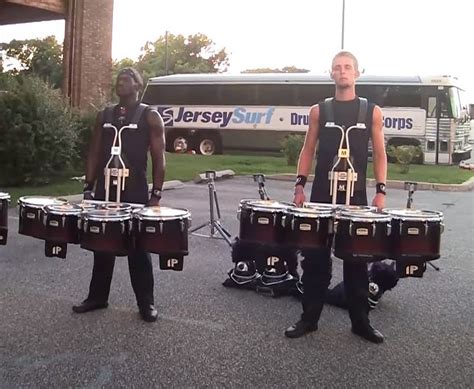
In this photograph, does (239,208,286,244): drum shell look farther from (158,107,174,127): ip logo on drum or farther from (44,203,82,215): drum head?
(158,107,174,127): ip logo on drum

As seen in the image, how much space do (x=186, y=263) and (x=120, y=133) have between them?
261 centimetres

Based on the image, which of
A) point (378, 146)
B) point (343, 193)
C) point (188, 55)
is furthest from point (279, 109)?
point (188, 55)

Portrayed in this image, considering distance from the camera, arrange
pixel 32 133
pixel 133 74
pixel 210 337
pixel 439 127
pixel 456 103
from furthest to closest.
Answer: pixel 456 103
pixel 439 127
pixel 32 133
pixel 133 74
pixel 210 337

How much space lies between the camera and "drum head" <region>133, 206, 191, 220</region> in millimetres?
4664

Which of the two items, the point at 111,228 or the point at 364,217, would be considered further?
the point at 111,228

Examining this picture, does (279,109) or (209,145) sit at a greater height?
(279,109)

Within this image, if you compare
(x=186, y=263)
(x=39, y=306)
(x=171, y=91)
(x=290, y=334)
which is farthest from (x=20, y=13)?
(x=290, y=334)

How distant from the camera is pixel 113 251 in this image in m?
4.73

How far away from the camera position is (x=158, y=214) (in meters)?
4.71

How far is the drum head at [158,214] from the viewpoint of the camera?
466cm

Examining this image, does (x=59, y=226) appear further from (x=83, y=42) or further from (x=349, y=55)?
(x=83, y=42)

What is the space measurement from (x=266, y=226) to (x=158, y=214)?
76 centimetres

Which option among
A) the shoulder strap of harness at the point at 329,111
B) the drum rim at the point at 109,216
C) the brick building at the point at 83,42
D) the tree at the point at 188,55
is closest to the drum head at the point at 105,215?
the drum rim at the point at 109,216

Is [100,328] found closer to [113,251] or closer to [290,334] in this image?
[113,251]
